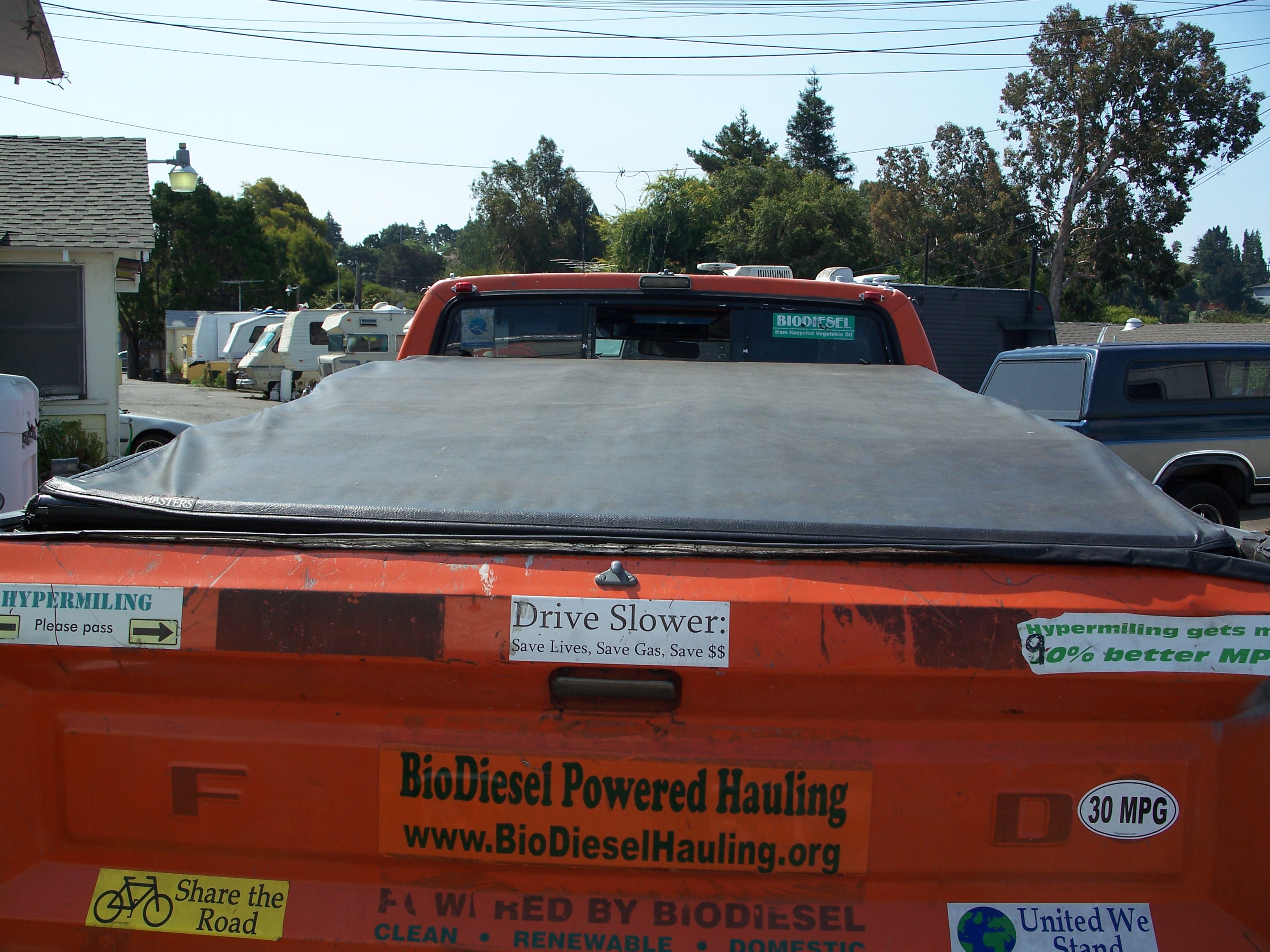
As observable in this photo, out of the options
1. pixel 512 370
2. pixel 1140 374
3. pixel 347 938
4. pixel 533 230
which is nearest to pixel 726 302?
pixel 512 370

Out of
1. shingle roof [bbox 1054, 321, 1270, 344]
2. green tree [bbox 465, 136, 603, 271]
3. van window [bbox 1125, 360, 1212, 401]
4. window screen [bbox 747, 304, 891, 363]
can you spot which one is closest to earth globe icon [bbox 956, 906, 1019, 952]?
window screen [bbox 747, 304, 891, 363]

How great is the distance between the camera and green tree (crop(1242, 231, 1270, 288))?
14162 centimetres

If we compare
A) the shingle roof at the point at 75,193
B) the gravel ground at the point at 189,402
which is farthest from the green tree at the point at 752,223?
the shingle roof at the point at 75,193

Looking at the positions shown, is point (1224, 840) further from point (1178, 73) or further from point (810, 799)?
point (1178, 73)

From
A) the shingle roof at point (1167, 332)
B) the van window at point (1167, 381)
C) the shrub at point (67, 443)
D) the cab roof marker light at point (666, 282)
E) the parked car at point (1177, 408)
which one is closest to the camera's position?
the cab roof marker light at point (666, 282)

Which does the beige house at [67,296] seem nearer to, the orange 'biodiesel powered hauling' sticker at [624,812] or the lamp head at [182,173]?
the lamp head at [182,173]

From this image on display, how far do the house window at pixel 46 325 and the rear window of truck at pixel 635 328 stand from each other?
36.2ft

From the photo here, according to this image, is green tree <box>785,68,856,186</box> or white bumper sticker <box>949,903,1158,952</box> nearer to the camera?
white bumper sticker <box>949,903,1158,952</box>

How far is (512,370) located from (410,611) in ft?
5.62

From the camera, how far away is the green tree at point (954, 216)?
45.8 m

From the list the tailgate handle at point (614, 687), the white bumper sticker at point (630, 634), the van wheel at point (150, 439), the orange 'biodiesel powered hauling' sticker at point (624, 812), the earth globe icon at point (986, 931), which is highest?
the white bumper sticker at point (630, 634)

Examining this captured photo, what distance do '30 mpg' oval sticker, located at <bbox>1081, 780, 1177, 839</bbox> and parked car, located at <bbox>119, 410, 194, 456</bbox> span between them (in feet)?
43.8

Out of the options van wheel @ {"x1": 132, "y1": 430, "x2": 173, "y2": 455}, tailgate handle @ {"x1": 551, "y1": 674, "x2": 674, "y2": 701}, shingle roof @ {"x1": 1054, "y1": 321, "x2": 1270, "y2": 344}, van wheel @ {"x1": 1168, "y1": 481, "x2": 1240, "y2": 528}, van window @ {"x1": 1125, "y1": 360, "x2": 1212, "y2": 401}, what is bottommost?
van wheel @ {"x1": 132, "y1": 430, "x2": 173, "y2": 455}

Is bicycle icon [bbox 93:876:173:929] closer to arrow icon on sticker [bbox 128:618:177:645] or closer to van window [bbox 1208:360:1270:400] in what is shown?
arrow icon on sticker [bbox 128:618:177:645]
